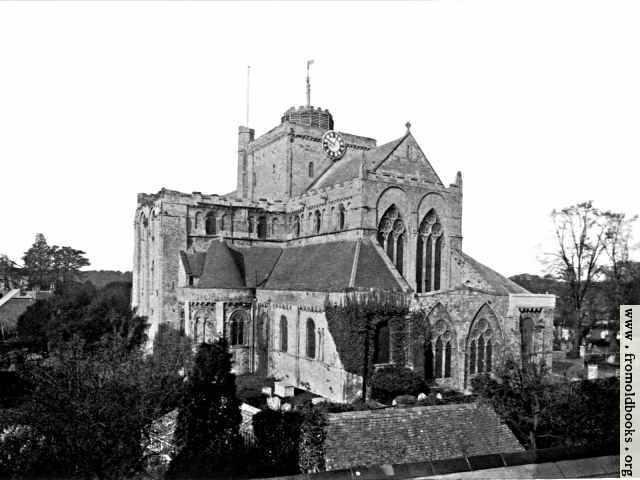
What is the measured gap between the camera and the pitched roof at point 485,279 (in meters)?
32.9

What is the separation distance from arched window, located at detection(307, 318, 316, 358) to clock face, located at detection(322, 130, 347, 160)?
18768 millimetres

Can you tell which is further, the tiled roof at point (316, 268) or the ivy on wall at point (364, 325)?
the tiled roof at point (316, 268)

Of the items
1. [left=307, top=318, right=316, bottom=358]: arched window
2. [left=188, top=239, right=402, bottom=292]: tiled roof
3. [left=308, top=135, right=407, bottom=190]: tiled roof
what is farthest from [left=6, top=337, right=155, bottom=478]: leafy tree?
[left=308, top=135, right=407, bottom=190]: tiled roof

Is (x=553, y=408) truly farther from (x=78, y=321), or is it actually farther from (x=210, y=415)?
(x=78, y=321)

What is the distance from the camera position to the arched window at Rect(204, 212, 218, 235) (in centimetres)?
3953

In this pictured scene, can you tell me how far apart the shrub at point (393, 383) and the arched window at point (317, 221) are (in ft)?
45.8

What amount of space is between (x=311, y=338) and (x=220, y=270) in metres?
9.33

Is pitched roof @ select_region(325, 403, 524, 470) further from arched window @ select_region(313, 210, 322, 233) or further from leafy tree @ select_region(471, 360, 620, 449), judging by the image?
arched window @ select_region(313, 210, 322, 233)

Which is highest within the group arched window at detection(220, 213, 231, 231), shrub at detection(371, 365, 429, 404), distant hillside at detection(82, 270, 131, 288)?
arched window at detection(220, 213, 231, 231)

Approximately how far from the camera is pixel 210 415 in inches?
642

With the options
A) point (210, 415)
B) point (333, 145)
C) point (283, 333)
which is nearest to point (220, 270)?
point (283, 333)

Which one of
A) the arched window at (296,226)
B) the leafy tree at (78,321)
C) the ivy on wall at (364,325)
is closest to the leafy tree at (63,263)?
the leafy tree at (78,321)

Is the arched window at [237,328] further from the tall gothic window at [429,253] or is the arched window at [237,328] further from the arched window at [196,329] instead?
the tall gothic window at [429,253]

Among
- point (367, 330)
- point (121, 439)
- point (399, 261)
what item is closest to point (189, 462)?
point (121, 439)
